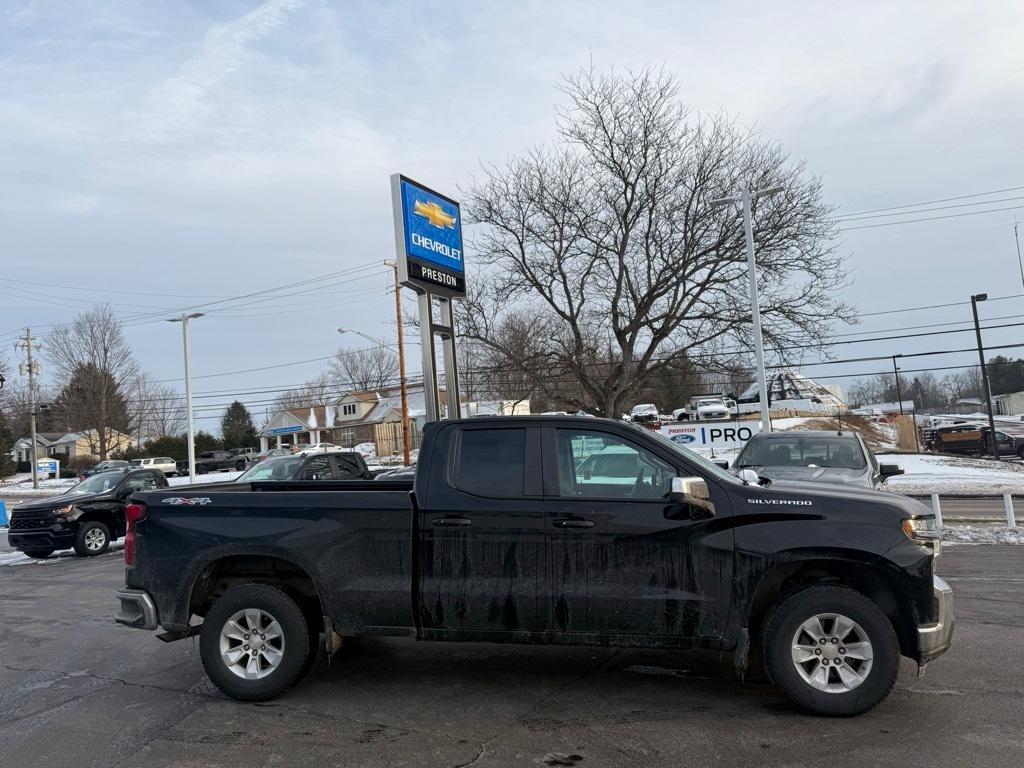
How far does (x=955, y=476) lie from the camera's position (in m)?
26.0

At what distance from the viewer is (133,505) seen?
5543 millimetres

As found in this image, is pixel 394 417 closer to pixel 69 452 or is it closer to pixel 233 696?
pixel 69 452

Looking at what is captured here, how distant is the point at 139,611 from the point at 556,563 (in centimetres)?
298

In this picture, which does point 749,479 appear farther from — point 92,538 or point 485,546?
point 92,538

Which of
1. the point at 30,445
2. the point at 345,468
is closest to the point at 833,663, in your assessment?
the point at 345,468

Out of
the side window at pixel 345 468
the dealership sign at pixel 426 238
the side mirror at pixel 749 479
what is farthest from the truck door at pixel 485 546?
the side window at pixel 345 468

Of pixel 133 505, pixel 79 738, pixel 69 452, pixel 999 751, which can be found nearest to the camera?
pixel 999 751

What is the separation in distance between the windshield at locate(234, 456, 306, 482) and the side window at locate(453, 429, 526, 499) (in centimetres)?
988

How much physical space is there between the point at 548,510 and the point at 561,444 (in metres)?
0.47

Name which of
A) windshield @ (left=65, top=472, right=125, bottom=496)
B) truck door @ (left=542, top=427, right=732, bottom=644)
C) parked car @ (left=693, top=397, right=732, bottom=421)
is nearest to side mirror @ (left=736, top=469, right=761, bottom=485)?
truck door @ (left=542, top=427, right=732, bottom=644)

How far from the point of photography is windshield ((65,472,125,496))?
51.3 feet

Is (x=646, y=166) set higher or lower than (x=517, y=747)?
higher

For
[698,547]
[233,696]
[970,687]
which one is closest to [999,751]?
[970,687]

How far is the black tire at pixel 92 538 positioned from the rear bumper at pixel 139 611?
10.7m
